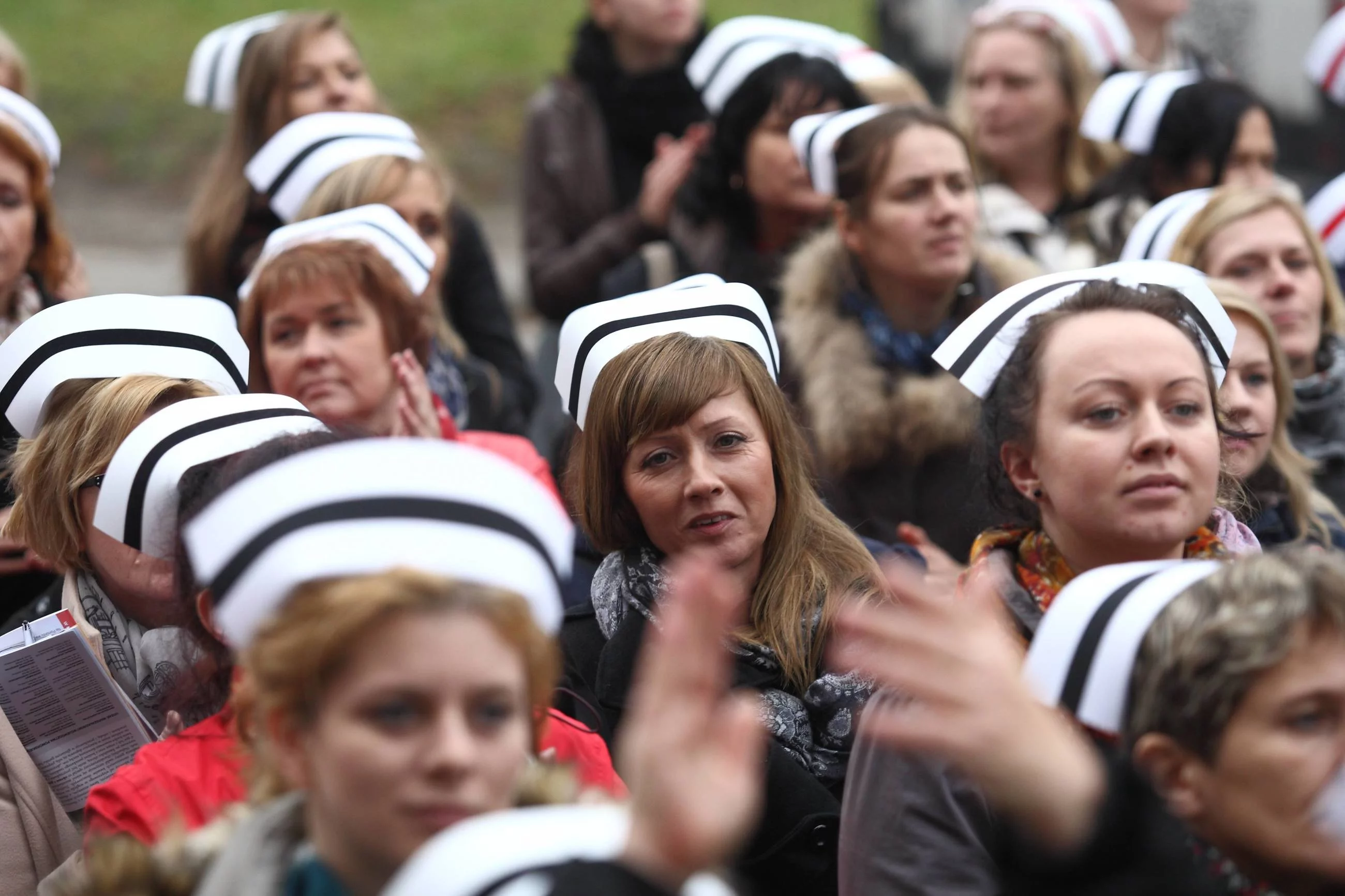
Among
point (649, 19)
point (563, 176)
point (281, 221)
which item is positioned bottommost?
point (281, 221)

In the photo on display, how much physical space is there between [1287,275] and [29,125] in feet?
12.2

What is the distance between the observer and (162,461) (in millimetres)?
3014

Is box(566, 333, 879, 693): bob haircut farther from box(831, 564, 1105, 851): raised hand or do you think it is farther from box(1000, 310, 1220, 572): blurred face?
box(831, 564, 1105, 851): raised hand

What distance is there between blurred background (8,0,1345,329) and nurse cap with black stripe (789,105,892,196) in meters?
5.73

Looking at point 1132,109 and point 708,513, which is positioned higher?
point 1132,109

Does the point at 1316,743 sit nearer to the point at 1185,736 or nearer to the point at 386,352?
the point at 1185,736

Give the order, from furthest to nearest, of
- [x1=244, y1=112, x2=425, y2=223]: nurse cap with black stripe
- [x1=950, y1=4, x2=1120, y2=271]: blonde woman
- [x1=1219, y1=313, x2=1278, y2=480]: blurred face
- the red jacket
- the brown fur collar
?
[x1=950, y1=4, x2=1120, y2=271]: blonde woman → [x1=244, y1=112, x2=425, y2=223]: nurse cap with black stripe → the brown fur collar → [x1=1219, y1=313, x2=1278, y2=480]: blurred face → the red jacket

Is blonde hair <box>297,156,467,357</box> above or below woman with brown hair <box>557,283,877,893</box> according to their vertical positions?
above

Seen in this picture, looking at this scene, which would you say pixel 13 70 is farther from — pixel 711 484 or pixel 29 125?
pixel 711 484

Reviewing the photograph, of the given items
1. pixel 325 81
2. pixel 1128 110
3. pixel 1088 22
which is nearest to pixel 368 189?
pixel 325 81

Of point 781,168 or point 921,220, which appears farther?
point 781,168

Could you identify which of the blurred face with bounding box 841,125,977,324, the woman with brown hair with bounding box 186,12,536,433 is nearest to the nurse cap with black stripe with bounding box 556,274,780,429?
the blurred face with bounding box 841,125,977,324

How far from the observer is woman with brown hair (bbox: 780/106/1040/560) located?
15.2ft

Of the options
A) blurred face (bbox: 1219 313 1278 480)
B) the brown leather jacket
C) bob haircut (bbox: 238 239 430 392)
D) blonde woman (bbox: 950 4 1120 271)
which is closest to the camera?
blurred face (bbox: 1219 313 1278 480)
